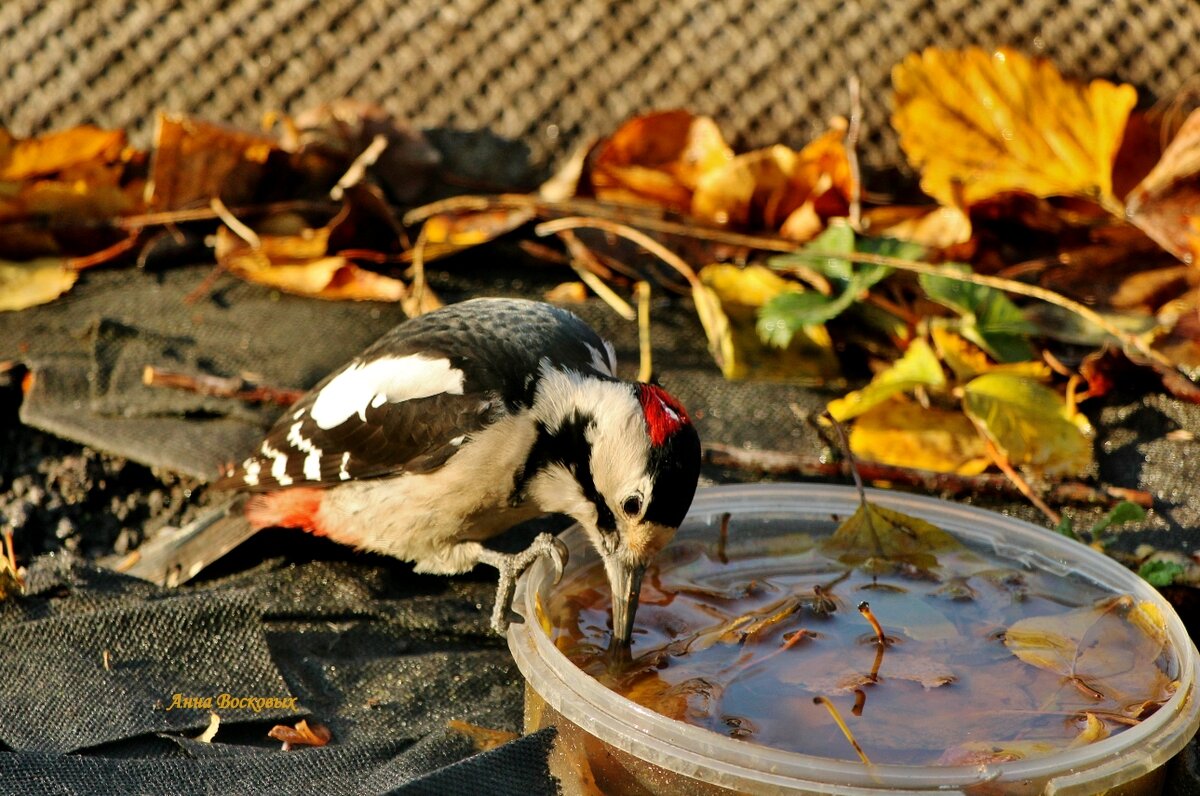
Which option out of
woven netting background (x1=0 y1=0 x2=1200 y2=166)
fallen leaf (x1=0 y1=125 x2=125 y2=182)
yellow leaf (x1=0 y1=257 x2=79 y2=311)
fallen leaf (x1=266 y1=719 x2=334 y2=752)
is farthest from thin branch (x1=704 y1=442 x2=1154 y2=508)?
fallen leaf (x1=0 y1=125 x2=125 y2=182)

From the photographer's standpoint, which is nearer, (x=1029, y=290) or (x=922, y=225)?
(x=1029, y=290)

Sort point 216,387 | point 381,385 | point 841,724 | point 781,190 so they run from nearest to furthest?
point 841,724 → point 381,385 → point 216,387 → point 781,190

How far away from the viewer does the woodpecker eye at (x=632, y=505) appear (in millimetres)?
2260

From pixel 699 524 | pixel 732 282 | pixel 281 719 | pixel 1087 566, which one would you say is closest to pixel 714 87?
pixel 732 282

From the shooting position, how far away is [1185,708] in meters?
1.86

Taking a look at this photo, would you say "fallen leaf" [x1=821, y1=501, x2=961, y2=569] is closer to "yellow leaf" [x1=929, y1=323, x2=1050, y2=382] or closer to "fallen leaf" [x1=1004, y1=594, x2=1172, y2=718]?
"fallen leaf" [x1=1004, y1=594, x2=1172, y2=718]

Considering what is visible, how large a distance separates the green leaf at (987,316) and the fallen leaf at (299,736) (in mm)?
1789

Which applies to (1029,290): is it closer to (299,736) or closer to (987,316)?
(987,316)

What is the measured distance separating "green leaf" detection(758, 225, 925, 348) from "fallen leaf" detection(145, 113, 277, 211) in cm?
156

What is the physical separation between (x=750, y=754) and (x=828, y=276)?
6.24 ft

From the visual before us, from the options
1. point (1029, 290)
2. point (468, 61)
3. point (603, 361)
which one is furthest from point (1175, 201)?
point (468, 61)

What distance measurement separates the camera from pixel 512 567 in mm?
2514

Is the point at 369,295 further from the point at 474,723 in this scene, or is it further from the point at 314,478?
the point at 474,723

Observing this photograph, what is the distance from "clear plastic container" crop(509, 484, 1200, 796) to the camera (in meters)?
1.69
